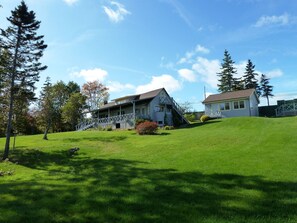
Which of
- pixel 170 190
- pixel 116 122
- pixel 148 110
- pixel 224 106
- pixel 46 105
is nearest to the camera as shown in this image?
pixel 170 190

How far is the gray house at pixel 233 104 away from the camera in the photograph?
3991cm

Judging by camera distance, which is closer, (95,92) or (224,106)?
(224,106)

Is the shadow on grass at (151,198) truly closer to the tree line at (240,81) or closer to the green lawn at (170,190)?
the green lawn at (170,190)

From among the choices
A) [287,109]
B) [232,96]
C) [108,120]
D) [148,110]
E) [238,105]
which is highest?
[232,96]

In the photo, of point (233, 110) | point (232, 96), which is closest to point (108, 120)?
point (233, 110)

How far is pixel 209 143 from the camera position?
16484mm

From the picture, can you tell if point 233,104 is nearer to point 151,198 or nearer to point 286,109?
point 286,109

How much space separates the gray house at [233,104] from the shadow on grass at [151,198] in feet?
107

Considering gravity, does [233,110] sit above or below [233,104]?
below

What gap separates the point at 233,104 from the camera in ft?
135

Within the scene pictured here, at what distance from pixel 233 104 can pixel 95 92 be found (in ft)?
114

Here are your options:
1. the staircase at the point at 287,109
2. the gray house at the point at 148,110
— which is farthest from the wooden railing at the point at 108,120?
the staircase at the point at 287,109

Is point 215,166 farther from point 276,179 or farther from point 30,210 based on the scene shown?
point 30,210

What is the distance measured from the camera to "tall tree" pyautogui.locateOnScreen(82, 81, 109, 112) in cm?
6406
